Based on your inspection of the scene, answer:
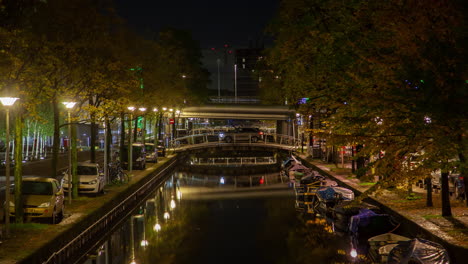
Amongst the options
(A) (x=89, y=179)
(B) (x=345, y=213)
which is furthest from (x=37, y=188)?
(B) (x=345, y=213)

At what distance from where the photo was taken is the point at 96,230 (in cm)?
→ 2180

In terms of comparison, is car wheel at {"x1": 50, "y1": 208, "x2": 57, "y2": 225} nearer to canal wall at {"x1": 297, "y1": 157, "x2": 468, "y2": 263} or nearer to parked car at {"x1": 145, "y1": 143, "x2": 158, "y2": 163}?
canal wall at {"x1": 297, "y1": 157, "x2": 468, "y2": 263}

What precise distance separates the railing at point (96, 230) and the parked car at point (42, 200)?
1.24m

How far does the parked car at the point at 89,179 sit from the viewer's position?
2633 centimetres

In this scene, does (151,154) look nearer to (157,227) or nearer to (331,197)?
(157,227)

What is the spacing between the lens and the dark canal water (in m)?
19.8

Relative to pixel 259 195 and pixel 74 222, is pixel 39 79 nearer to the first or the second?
pixel 74 222

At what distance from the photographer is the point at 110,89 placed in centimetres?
2759

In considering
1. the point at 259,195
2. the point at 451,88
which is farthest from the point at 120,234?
the point at 259,195

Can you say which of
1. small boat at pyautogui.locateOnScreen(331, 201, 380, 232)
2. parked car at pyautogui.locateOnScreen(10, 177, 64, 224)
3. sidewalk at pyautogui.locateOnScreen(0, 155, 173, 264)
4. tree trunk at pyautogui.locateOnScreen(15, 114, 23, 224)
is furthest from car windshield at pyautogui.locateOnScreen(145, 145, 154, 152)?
tree trunk at pyautogui.locateOnScreen(15, 114, 23, 224)

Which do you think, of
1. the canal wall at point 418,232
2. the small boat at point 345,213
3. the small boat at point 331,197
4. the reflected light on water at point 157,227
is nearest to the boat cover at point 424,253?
the canal wall at point 418,232

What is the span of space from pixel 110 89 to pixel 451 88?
17623 millimetres

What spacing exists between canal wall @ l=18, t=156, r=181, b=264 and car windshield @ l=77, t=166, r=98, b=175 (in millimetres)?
1738

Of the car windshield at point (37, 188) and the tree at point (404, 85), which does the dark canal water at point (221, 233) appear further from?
the tree at point (404, 85)
